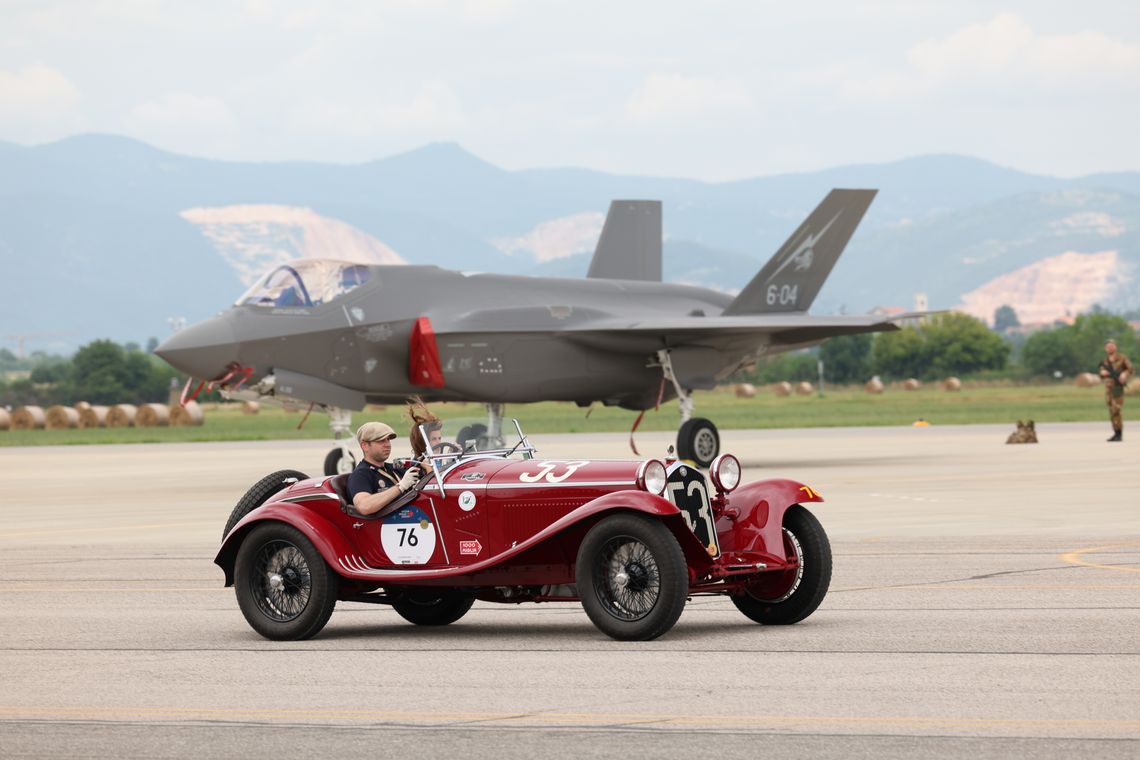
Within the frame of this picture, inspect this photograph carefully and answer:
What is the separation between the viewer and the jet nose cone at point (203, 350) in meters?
26.2

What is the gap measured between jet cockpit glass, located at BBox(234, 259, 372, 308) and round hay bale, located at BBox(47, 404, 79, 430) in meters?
37.6

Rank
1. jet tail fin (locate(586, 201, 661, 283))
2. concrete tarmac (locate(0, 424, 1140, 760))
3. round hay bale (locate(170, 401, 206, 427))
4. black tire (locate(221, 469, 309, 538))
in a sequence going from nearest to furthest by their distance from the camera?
concrete tarmac (locate(0, 424, 1140, 760)) → black tire (locate(221, 469, 309, 538)) → jet tail fin (locate(586, 201, 661, 283)) → round hay bale (locate(170, 401, 206, 427))

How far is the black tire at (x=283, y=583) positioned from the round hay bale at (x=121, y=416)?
5341 centimetres

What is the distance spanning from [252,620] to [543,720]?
3.65 m

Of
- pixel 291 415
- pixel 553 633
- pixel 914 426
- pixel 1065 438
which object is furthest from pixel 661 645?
pixel 291 415

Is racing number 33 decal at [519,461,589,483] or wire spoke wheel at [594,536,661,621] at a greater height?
racing number 33 decal at [519,461,589,483]

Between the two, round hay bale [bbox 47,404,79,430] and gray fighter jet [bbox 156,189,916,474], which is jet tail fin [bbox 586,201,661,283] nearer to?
gray fighter jet [bbox 156,189,916,474]

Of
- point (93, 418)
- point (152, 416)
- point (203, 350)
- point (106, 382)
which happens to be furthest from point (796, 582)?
point (106, 382)

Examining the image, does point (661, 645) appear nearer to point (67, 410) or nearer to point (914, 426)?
point (914, 426)

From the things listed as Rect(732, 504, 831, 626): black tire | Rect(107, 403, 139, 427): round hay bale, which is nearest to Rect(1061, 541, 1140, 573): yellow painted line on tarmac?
Rect(732, 504, 831, 626): black tire

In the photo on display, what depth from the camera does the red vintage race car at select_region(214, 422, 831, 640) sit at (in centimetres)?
1019

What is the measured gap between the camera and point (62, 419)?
6294 centimetres

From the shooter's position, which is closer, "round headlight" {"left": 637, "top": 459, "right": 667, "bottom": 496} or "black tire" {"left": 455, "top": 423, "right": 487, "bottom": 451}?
"round headlight" {"left": 637, "top": 459, "right": 667, "bottom": 496}

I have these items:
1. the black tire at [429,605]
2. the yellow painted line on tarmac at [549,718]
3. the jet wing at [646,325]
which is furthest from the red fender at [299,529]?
the jet wing at [646,325]
